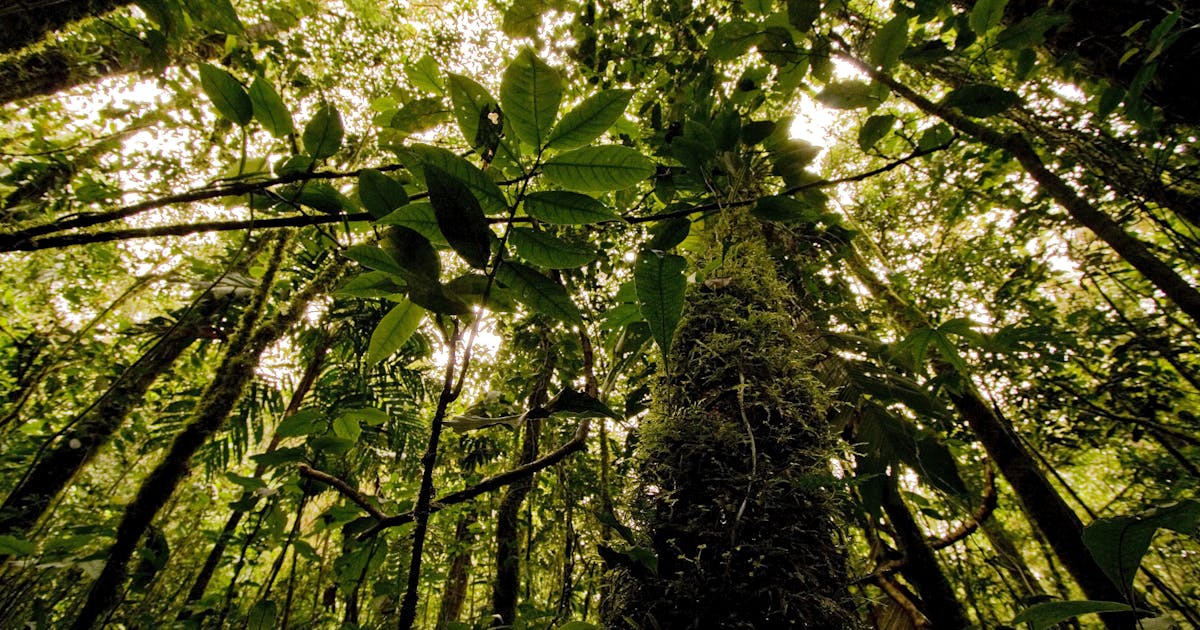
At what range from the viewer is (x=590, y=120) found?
1.92ft

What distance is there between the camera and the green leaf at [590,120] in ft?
1.90

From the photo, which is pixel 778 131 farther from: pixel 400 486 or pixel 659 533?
pixel 400 486

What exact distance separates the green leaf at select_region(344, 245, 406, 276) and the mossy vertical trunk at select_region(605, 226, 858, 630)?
0.56m

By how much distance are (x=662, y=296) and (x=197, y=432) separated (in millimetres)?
2672

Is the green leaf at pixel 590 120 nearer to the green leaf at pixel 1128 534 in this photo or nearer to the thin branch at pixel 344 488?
the thin branch at pixel 344 488

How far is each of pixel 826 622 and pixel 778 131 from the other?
95 centimetres

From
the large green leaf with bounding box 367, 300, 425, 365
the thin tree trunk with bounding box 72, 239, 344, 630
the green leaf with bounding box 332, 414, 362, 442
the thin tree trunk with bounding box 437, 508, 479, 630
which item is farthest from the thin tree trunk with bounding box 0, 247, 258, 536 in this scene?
the large green leaf with bounding box 367, 300, 425, 365

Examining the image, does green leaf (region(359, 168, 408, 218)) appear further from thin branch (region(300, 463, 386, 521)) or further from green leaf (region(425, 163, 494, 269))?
thin branch (region(300, 463, 386, 521))

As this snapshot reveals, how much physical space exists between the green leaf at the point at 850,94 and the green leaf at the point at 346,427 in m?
1.38

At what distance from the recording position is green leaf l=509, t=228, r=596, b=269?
1.88 feet

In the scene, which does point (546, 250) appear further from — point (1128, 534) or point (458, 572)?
point (458, 572)

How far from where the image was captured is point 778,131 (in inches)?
38.5

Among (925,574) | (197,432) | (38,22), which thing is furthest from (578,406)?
(38,22)

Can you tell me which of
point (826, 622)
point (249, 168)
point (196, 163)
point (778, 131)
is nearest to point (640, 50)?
point (778, 131)
